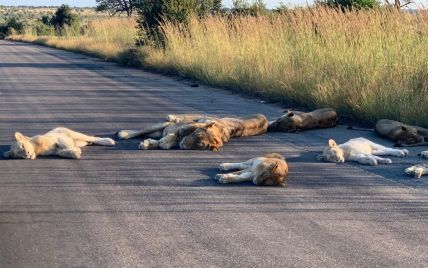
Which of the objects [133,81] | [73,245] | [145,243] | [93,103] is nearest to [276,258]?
[145,243]

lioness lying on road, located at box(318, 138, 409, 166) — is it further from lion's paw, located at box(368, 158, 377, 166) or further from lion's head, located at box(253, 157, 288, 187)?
lion's head, located at box(253, 157, 288, 187)

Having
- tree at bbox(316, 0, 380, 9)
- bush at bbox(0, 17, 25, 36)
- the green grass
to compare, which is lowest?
bush at bbox(0, 17, 25, 36)

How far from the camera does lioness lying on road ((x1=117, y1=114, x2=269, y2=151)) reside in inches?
368

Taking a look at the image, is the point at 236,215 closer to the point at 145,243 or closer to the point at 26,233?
the point at 145,243

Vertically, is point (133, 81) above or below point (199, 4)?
below

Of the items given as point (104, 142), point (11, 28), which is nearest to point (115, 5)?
point (11, 28)

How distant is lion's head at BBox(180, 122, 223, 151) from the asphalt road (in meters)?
0.13

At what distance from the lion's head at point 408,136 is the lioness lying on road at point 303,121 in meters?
1.46

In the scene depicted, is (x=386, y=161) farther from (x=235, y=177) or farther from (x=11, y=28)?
(x=11, y=28)

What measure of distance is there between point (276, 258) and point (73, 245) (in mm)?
1461

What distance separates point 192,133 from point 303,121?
2100mm

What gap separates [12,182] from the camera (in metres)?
7.65

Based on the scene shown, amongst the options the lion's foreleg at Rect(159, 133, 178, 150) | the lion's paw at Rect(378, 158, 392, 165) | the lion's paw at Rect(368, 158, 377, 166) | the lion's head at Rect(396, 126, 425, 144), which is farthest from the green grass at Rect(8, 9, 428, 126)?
the lion's foreleg at Rect(159, 133, 178, 150)


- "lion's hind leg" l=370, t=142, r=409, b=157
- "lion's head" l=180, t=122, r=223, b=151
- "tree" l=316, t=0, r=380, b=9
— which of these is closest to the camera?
"lion's hind leg" l=370, t=142, r=409, b=157
